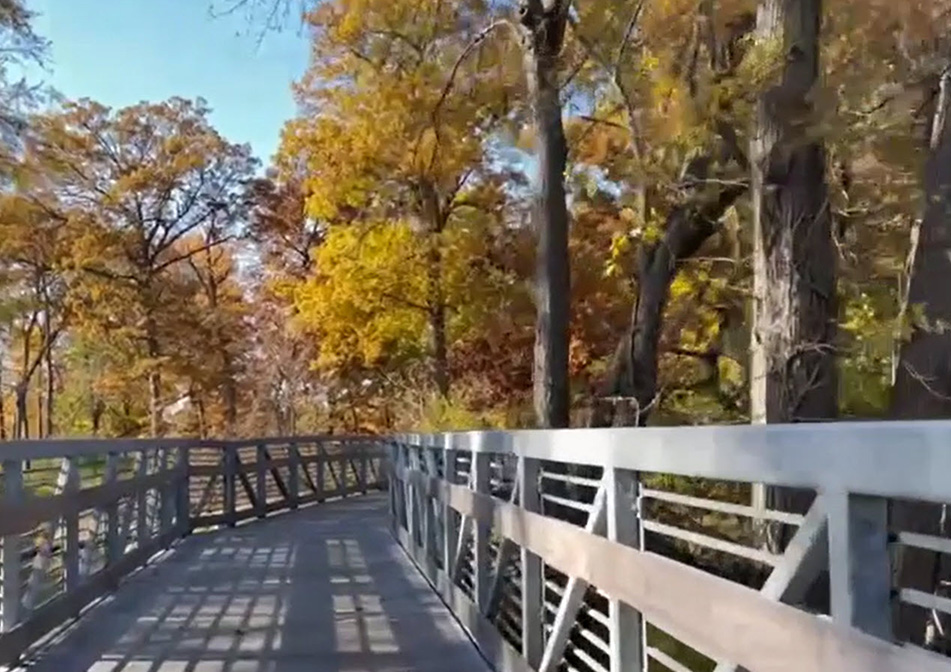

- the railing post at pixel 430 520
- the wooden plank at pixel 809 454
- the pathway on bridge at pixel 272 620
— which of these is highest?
the wooden plank at pixel 809 454

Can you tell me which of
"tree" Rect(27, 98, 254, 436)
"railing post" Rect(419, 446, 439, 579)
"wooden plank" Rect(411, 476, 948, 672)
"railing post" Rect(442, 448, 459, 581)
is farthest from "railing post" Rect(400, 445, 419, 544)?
"tree" Rect(27, 98, 254, 436)

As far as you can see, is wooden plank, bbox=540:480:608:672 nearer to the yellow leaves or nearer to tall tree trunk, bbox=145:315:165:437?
the yellow leaves

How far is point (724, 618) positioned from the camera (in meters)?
2.13

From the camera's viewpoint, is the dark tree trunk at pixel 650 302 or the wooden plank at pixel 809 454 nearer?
the wooden plank at pixel 809 454

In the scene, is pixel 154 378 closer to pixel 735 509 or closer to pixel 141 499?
pixel 141 499

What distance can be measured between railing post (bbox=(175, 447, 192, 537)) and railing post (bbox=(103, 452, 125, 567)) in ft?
10.6

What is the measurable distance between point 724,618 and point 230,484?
37.7 ft

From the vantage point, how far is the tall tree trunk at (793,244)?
5.11 metres

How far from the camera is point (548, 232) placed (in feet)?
29.2

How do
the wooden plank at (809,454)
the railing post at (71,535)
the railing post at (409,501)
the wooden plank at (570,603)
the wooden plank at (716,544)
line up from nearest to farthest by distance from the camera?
the wooden plank at (809,454) < the wooden plank at (716,544) < the wooden plank at (570,603) < the railing post at (71,535) < the railing post at (409,501)

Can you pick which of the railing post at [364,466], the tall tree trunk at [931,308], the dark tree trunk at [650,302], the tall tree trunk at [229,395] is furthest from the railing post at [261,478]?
the tall tree trunk at [229,395]

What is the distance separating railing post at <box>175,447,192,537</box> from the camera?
11.0 metres

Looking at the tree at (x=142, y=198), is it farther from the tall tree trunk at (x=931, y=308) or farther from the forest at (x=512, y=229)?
the tall tree trunk at (x=931, y=308)

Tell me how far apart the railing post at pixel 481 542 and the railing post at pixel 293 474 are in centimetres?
1002
